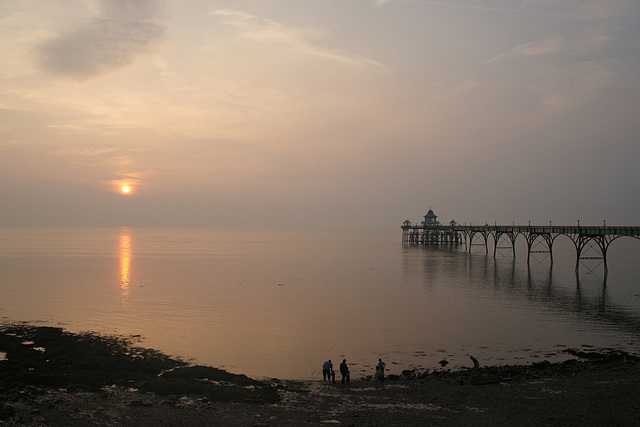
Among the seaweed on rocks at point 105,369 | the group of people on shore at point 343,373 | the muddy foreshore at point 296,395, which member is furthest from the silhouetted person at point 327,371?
the seaweed on rocks at point 105,369

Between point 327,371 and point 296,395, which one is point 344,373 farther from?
point 296,395

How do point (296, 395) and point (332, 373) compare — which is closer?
point (296, 395)

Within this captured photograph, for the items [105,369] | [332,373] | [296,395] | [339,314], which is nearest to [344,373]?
[332,373]

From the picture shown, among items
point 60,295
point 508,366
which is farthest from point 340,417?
point 60,295

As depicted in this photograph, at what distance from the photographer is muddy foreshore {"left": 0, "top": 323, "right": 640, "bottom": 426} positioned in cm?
1602

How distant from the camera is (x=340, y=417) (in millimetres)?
16438

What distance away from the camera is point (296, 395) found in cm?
1920

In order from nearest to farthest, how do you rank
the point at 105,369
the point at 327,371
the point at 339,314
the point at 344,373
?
the point at 344,373
the point at 327,371
the point at 105,369
the point at 339,314

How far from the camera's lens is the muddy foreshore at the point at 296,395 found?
16016 mm

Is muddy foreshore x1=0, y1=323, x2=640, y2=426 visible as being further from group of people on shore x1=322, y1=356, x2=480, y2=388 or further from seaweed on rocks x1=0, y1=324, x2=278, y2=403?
group of people on shore x1=322, y1=356, x2=480, y2=388

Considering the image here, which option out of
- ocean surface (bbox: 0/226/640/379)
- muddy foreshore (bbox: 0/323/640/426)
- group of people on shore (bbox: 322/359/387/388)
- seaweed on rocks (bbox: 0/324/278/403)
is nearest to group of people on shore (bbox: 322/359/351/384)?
group of people on shore (bbox: 322/359/387/388)

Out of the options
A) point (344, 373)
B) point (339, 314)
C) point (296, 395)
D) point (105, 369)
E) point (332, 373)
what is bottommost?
point (339, 314)

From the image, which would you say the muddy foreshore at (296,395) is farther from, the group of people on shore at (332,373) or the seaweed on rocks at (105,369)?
the group of people on shore at (332,373)

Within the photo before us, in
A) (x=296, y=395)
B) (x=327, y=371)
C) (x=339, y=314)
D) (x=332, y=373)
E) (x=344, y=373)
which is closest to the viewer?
(x=296, y=395)
